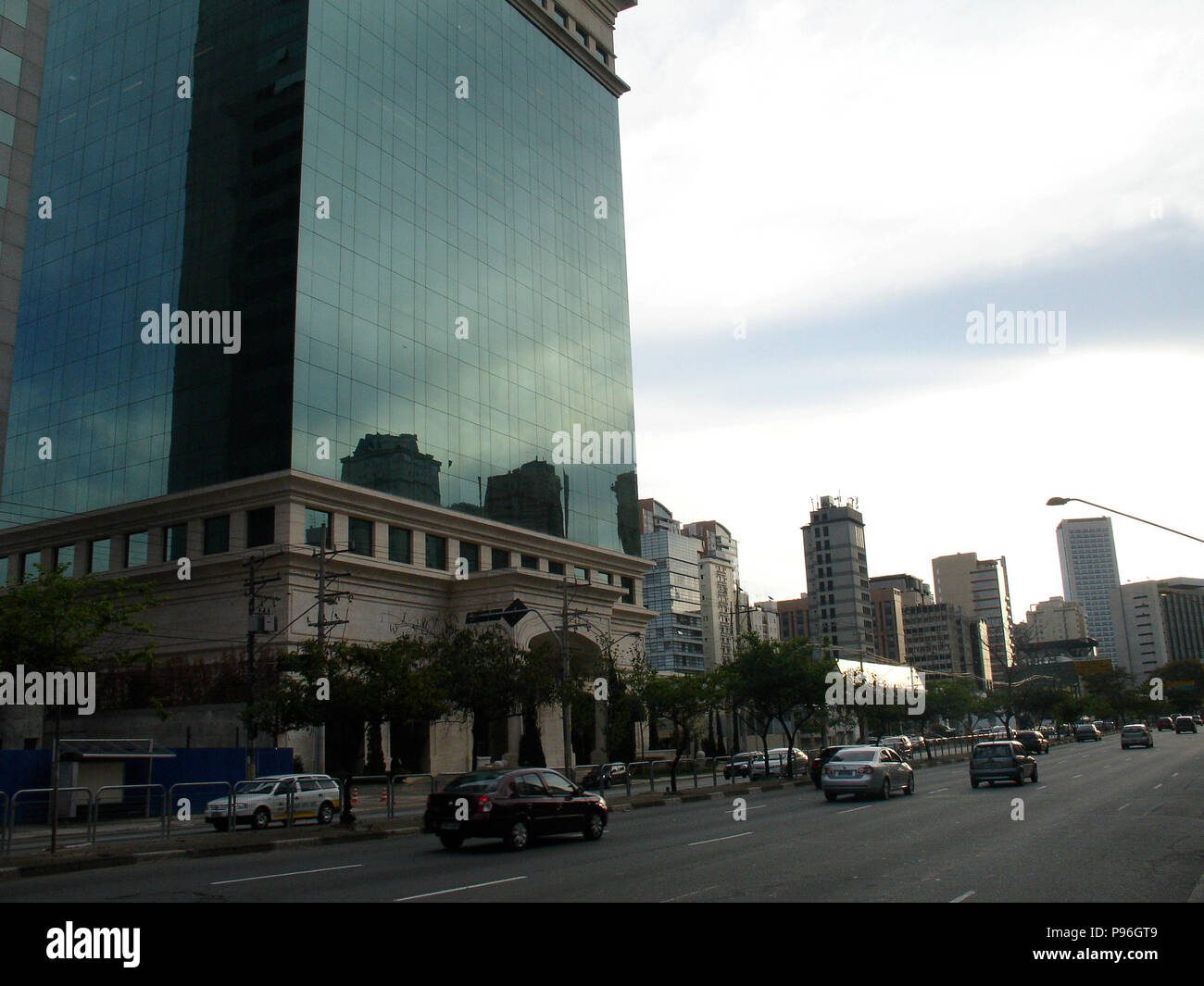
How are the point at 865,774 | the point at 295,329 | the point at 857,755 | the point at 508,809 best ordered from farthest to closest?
the point at 295,329 < the point at 857,755 < the point at 865,774 < the point at 508,809

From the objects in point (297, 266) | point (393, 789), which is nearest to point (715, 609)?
point (297, 266)

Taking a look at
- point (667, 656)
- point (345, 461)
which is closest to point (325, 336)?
point (345, 461)

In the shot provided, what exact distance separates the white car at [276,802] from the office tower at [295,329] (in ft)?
56.1

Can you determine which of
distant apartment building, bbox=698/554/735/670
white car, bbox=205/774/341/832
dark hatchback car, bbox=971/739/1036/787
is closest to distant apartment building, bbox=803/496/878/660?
distant apartment building, bbox=698/554/735/670

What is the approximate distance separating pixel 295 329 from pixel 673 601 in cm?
11995

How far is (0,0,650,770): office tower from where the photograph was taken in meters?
57.1

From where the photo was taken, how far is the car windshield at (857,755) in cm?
3275

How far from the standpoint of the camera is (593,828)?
21.8 m

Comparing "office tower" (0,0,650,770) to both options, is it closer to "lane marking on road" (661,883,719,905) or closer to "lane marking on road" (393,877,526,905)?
"lane marking on road" (393,877,526,905)

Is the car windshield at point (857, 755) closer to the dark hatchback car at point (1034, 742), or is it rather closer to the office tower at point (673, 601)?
the dark hatchback car at point (1034, 742)

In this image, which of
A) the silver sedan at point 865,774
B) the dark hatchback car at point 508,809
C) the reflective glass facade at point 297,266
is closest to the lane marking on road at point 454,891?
the dark hatchback car at point 508,809

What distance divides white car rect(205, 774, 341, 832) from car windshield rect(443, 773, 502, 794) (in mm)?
9605

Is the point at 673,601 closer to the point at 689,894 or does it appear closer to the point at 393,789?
the point at 393,789

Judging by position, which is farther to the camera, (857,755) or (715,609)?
(715,609)
